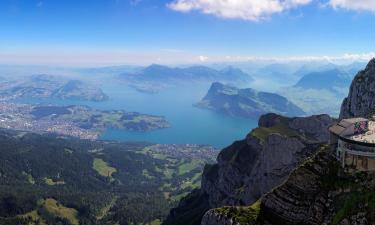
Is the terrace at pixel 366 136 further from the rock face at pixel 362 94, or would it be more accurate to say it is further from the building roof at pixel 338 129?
the rock face at pixel 362 94

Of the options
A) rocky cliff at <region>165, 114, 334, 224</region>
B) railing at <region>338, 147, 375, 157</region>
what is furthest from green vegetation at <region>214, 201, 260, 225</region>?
rocky cliff at <region>165, 114, 334, 224</region>

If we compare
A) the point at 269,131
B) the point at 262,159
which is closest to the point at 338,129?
the point at 262,159

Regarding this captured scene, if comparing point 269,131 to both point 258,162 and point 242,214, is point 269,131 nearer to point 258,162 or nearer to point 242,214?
point 258,162

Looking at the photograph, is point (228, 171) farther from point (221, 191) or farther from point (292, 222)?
point (292, 222)

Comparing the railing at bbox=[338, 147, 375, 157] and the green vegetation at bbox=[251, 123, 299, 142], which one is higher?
the railing at bbox=[338, 147, 375, 157]

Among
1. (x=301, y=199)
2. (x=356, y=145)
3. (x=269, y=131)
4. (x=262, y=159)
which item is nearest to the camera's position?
(x=356, y=145)

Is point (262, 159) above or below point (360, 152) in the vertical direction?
below

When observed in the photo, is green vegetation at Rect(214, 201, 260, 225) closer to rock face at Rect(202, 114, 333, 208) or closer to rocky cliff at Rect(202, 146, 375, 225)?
rocky cliff at Rect(202, 146, 375, 225)

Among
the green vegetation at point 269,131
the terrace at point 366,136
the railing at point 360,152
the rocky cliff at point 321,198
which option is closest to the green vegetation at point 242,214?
the rocky cliff at point 321,198
